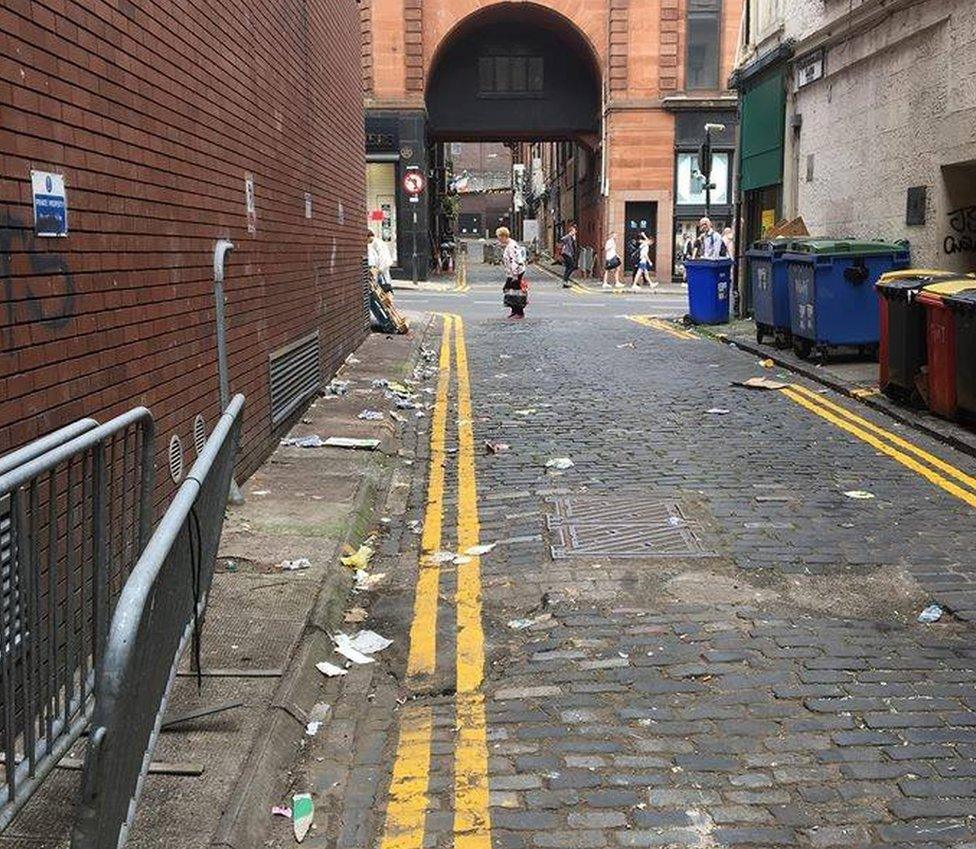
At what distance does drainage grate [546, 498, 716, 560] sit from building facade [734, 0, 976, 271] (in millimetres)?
7500

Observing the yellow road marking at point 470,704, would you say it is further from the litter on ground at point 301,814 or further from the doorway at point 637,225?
the doorway at point 637,225

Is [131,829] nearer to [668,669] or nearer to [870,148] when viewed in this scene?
[668,669]

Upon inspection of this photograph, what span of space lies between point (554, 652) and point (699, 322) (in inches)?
648

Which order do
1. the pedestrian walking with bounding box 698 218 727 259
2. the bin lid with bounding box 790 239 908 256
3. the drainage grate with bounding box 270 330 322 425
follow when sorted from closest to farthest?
1. the drainage grate with bounding box 270 330 322 425
2. the bin lid with bounding box 790 239 908 256
3. the pedestrian walking with bounding box 698 218 727 259

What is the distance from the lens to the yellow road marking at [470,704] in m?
3.47

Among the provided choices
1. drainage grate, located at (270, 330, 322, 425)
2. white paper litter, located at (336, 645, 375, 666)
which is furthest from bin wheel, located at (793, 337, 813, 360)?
white paper litter, located at (336, 645, 375, 666)

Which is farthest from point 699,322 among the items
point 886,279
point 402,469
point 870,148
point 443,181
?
point 443,181

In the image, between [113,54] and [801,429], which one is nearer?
[113,54]

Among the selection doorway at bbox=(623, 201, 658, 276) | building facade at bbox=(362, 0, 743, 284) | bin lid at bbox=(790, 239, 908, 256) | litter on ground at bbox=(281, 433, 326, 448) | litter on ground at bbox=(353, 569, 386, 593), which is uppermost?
building facade at bbox=(362, 0, 743, 284)

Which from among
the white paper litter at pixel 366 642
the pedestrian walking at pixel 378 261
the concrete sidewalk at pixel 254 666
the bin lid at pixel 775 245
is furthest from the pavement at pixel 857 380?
the pedestrian walking at pixel 378 261

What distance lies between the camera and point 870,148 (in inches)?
598

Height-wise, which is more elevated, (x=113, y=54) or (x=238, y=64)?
(x=238, y=64)

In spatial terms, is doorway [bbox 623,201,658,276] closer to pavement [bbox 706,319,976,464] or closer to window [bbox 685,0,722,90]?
window [bbox 685,0,722,90]

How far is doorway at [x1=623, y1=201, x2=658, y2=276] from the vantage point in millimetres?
39438
